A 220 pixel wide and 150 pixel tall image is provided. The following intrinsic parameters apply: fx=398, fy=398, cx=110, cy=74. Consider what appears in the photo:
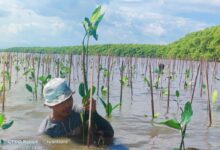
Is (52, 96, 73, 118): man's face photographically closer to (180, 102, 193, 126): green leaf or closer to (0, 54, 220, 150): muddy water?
(0, 54, 220, 150): muddy water

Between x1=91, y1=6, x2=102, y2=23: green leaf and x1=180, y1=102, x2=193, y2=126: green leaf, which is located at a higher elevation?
x1=91, y1=6, x2=102, y2=23: green leaf

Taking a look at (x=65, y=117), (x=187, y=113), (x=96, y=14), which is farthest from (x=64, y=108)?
(x=187, y=113)

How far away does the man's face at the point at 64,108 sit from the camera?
4.52m

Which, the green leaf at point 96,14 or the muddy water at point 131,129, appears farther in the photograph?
the muddy water at point 131,129

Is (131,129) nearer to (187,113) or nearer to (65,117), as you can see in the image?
(65,117)

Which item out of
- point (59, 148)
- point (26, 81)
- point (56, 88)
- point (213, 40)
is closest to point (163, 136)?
point (59, 148)

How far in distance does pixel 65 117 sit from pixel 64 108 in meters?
0.18

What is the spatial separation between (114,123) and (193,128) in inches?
51.4

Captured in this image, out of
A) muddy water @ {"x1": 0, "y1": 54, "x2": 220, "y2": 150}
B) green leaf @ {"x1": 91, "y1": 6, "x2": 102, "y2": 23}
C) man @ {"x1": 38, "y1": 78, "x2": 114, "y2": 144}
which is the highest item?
green leaf @ {"x1": 91, "y1": 6, "x2": 102, "y2": 23}

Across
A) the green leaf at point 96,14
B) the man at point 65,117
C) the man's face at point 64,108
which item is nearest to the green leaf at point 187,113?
the man at point 65,117

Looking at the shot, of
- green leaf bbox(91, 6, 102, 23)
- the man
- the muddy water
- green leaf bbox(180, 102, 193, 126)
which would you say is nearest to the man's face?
the man

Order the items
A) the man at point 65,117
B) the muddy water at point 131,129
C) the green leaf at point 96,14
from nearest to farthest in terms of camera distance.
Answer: the green leaf at point 96,14 < the man at point 65,117 < the muddy water at point 131,129

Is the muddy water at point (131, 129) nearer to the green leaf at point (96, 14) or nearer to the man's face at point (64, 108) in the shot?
the man's face at point (64, 108)

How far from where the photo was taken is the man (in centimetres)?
447
